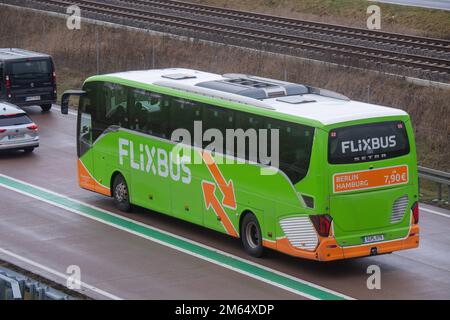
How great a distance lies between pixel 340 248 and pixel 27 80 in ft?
60.5

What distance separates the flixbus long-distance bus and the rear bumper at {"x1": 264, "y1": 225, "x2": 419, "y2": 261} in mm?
17

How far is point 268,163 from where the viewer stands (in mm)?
20250

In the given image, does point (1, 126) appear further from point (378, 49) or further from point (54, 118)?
point (378, 49)

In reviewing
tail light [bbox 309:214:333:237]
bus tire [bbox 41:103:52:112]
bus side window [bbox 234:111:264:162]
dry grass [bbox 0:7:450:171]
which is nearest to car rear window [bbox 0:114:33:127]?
bus tire [bbox 41:103:52:112]

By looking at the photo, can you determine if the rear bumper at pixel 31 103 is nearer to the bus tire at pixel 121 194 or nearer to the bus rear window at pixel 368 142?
the bus tire at pixel 121 194

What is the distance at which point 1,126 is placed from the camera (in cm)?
2947

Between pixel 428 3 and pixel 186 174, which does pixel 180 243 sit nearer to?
pixel 186 174

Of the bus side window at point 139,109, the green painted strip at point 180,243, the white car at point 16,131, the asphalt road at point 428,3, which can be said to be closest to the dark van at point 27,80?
the white car at point 16,131

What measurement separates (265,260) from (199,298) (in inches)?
103

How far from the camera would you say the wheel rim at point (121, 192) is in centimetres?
2444

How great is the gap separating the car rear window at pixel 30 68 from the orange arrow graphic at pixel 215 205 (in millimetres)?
15076

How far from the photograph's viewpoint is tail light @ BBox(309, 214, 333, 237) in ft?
62.8

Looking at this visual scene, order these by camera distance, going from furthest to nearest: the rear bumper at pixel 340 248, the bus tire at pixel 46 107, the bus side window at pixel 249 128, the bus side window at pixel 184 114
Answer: the bus tire at pixel 46 107 < the bus side window at pixel 184 114 < the bus side window at pixel 249 128 < the rear bumper at pixel 340 248

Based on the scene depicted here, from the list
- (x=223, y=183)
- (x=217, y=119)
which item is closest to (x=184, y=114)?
(x=217, y=119)
